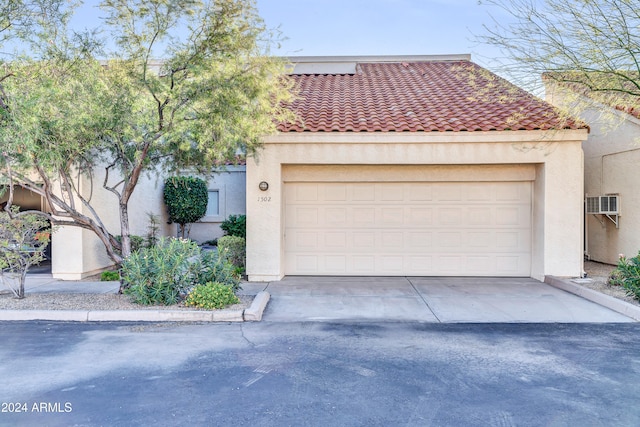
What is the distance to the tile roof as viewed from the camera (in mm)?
9953

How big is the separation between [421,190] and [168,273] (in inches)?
248

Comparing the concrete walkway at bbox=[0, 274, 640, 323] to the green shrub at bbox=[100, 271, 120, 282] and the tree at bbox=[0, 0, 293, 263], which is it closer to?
the green shrub at bbox=[100, 271, 120, 282]

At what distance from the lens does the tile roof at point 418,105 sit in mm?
Result: 9953

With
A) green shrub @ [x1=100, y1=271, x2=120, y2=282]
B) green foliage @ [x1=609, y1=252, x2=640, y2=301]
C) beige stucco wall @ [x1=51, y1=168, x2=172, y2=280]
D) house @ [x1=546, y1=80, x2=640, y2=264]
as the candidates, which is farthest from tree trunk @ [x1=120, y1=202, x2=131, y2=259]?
house @ [x1=546, y1=80, x2=640, y2=264]

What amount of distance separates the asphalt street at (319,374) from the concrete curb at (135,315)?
0.21m

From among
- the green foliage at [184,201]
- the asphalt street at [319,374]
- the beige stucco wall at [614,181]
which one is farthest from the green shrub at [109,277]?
the beige stucco wall at [614,181]

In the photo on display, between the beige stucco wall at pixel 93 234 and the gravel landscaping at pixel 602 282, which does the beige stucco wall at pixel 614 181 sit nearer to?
the gravel landscaping at pixel 602 282

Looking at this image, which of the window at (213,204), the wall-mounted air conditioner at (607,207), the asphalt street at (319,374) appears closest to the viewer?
the asphalt street at (319,374)

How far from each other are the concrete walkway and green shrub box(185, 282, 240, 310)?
26 cm

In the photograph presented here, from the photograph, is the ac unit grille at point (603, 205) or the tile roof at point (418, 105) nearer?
the tile roof at point (418, 105)

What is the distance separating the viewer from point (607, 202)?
1147cm

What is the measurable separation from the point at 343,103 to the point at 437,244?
→ 4.62m

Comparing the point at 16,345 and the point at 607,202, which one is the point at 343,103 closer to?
the point at 607,202

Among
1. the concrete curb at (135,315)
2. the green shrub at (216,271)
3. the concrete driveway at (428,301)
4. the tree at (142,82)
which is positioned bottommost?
the concrete driveway at (428,301)
